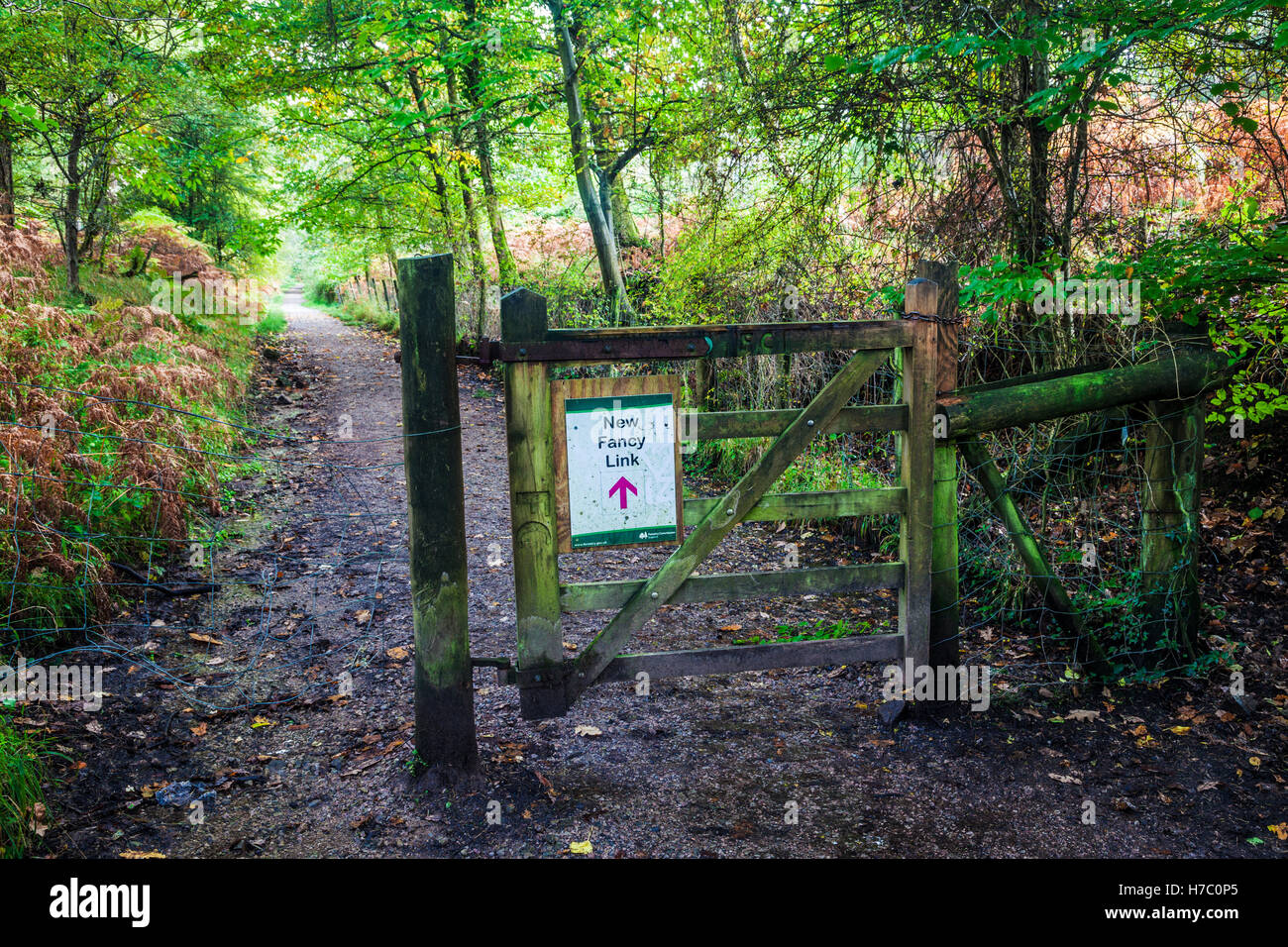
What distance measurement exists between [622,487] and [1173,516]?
322cm

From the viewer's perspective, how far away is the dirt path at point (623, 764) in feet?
10.5

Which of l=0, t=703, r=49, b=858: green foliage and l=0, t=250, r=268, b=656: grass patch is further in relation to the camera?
l=0, t=250, r=268, b=656: grass patch

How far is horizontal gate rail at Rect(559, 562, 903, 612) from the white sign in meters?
0.23

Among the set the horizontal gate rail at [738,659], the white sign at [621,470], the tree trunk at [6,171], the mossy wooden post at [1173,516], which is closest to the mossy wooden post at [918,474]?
the horizontal gate rail at [738,659]

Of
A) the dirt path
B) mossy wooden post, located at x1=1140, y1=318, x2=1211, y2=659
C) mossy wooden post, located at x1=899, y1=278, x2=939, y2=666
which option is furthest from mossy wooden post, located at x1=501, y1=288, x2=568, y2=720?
mossy wooden post, located at x1=1140, y1=318, x2=1211, y2=659

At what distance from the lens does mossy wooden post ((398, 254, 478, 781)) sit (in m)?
3.22

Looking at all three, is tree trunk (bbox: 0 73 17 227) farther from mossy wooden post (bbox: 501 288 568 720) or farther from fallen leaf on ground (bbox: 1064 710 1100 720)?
fallen leaf on ground (bbox: 1064 710 1100 720)

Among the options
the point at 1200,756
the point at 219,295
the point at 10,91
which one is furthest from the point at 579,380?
the point at 219,295

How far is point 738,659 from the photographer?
3719mm

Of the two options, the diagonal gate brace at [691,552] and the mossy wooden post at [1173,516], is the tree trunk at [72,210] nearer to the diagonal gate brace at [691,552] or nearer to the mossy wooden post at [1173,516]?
the diagonal gate brace at [691,552]

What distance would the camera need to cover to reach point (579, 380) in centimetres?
328

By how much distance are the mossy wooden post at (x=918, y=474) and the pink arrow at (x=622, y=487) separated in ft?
4.66

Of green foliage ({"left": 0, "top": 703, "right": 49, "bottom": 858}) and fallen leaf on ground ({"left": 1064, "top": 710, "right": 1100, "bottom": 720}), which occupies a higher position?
green foliage ({"left": 0, "top": 703, "right": 49, "bottom": 858})
